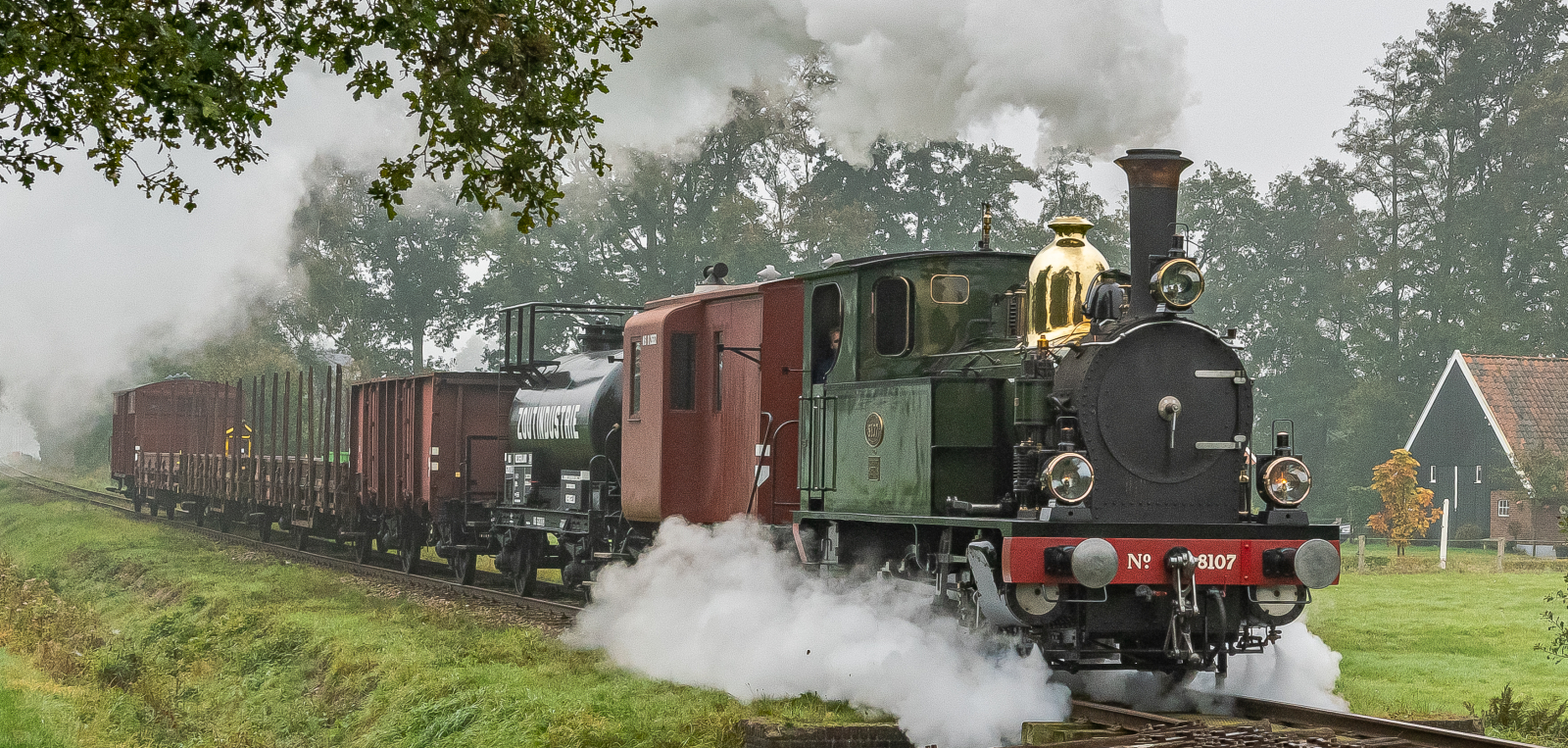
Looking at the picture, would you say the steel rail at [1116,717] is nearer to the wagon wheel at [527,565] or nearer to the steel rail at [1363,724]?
the steel rail at [1363,724]

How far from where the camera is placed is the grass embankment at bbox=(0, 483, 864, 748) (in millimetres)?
10023

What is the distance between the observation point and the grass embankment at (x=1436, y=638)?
11.6 m

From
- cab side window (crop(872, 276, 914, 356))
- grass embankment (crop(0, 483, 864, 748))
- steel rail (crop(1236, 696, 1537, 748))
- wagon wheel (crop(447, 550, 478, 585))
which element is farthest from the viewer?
wagon wheel (crop(447, 550, 478, 585))

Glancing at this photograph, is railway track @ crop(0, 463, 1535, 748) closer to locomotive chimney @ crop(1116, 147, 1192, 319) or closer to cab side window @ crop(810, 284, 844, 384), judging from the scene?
locomotive chimney @ crop(1116, 147, 1192, 319)

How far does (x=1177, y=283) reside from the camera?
31.0ft

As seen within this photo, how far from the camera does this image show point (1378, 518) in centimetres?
3659

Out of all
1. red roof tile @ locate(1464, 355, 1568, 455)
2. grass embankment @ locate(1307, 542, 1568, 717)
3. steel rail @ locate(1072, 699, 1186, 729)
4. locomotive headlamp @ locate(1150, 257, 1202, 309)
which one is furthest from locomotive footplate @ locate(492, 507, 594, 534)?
red roof tile @ locate(1464, 355, 1568, 455)

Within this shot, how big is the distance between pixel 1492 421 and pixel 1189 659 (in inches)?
1389

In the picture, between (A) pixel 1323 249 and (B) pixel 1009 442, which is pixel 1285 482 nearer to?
(B) pixel 1009 442

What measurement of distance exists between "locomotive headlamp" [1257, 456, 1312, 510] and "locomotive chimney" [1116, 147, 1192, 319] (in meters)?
1.26

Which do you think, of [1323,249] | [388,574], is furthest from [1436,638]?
[1323,249]

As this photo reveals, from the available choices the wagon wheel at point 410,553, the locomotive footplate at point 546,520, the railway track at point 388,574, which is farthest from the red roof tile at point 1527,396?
the locomotive footplate at point 546,520

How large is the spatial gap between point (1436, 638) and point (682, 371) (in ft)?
26.5

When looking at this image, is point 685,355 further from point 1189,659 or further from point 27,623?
point 27,623
